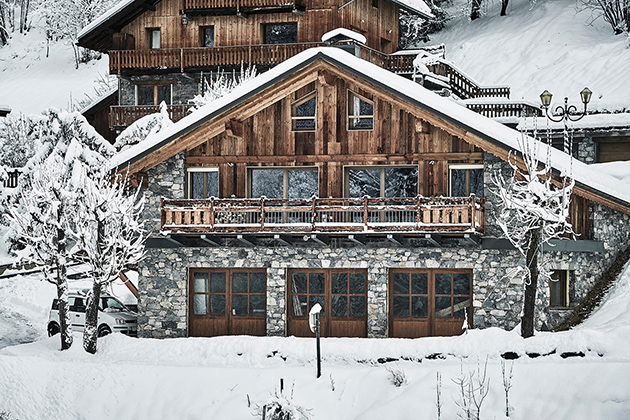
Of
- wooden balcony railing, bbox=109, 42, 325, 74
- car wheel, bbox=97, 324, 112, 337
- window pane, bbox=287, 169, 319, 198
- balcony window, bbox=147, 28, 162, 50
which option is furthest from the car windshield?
balcony window, bbox=147, 28, 162, 50

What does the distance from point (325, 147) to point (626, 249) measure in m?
8.49

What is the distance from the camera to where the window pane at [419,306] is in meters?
21.4

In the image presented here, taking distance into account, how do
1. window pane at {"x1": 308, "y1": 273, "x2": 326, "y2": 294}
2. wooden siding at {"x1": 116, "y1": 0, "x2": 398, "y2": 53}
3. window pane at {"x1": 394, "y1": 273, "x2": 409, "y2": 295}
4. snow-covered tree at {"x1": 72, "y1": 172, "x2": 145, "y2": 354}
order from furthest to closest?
wooden siding at {"x1": 116, "y1": 0, "x2": 398, "y2": 53} → window pane at {"x1": 308, "y1": 273, "x2": 326, "y2": 294} → window pane at {"x1": 394, "y1": 273, "x2": 409, "y2": 295} → snow-covered tree at {"x1": 72, "y1": 172, "x2": 145, "y2": 354}

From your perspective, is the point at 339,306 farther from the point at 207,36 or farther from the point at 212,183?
the point at 207,36

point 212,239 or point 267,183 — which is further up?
point 267,183

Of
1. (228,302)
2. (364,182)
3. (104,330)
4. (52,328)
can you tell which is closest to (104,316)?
(104,330)

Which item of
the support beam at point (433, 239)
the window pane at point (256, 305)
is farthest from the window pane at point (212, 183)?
the support beam at point (433, 239)

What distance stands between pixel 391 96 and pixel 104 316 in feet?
32.9

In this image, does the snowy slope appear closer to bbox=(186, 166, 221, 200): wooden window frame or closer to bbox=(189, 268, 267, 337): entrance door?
bbox=(186, 166, 221, 200): wooden window frame

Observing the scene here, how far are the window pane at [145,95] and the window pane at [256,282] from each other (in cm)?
1519

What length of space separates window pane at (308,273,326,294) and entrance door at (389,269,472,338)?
1.84 metres

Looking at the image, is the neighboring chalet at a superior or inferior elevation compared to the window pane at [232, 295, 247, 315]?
superior

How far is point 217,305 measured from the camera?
73.6 feet

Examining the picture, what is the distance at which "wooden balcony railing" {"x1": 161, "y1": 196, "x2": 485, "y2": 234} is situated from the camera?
20.4 meters
